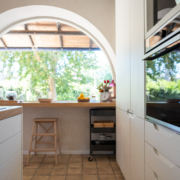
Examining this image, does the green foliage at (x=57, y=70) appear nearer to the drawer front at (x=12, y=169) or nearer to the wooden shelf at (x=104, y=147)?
the wooden shelf at (x=104, y=147)

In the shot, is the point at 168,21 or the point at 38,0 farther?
the point at 38,0

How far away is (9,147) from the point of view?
128 cm

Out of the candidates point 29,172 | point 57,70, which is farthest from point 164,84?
point 57,70

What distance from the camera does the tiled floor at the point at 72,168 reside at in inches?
83.0

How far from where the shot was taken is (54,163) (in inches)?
99.7

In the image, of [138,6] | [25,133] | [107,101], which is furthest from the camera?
[25,133]

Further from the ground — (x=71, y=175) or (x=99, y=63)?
(x=99, y=63)

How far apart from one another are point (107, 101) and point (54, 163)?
1.21m

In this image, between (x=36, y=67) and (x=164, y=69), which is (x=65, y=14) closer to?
(x=164, y=69)

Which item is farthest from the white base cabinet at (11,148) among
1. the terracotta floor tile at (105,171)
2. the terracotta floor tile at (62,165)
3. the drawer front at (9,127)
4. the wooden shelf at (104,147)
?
the wooden shelf at (104,147)

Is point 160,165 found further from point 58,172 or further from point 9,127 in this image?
point 58,172

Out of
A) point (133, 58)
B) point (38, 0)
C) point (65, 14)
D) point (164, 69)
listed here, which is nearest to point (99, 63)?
point (65, 14)

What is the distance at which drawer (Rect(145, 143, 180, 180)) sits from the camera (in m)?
0.87

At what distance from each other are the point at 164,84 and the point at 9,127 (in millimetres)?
1102
